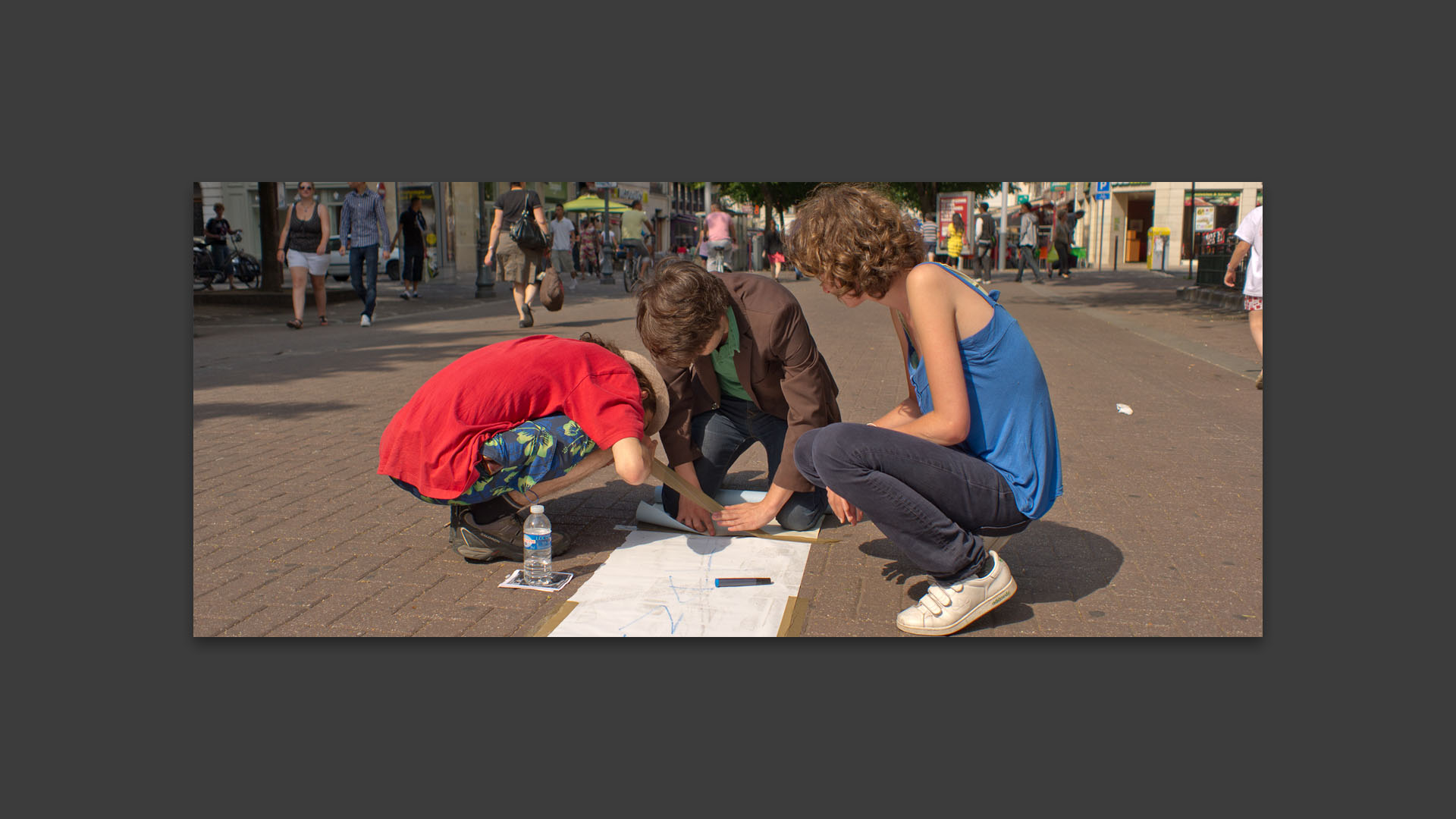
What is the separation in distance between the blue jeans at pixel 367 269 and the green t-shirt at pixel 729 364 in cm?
808

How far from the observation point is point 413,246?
1392 cm

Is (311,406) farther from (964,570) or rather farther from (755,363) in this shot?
(964,570)

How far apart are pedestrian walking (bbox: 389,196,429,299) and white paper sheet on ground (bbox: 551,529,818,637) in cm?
1025

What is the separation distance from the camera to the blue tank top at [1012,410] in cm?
261

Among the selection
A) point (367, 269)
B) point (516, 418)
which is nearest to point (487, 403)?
point (516, 418)

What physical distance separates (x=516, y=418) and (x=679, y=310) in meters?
0.59

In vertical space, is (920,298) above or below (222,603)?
above

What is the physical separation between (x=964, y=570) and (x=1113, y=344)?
26.0 ft

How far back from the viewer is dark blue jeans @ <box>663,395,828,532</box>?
3.62 m

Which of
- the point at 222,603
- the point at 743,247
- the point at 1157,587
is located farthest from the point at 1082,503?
the point at 743,247

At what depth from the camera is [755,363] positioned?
330 centimetres

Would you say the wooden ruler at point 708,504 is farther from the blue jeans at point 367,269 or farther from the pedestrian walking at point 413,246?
the pedestrian walking at point 413,246

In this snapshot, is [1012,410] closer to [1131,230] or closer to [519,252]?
[519,252]

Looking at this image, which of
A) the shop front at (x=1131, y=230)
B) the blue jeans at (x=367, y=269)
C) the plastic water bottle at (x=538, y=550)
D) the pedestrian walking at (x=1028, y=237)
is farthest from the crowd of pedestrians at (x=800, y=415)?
the shop front at (x=1131, y=230)
